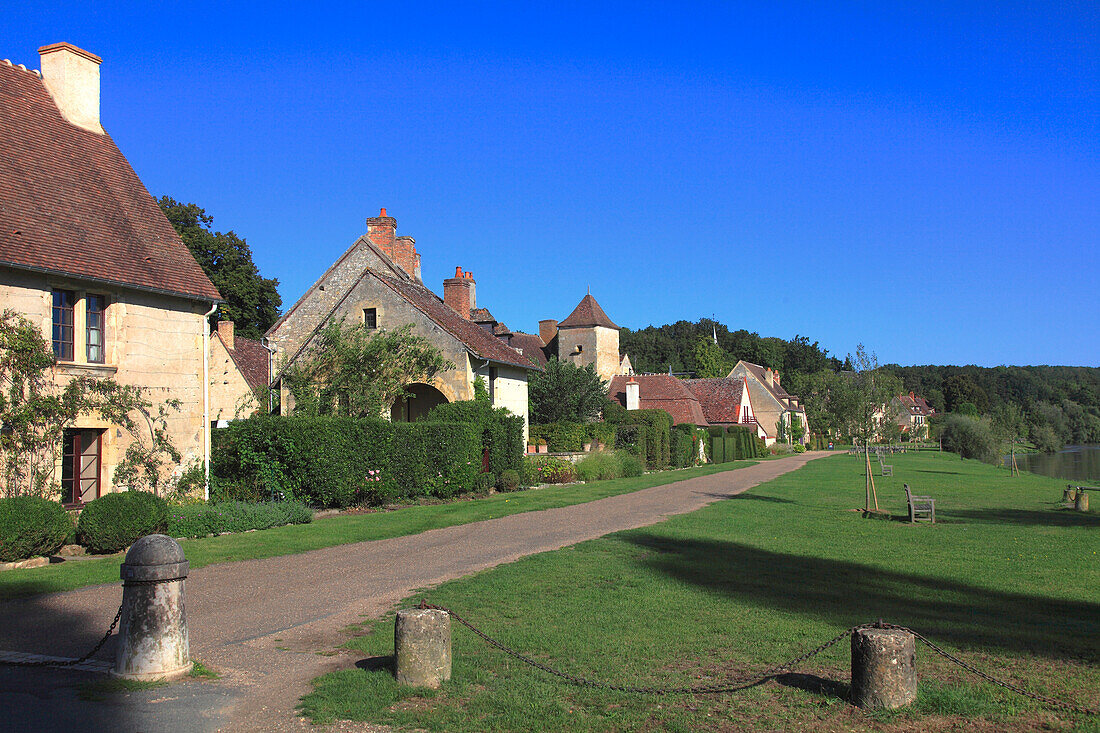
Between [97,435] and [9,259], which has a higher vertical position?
[9,259]

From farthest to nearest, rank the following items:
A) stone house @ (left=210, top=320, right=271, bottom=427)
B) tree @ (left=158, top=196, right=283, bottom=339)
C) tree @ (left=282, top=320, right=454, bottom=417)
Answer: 1. tree @ (left=158, top=196, right=283, bottom=339)
2. stone house @ (left=210, top=320, right=271, bottom=427)
3. tree @ (left=282, top=320, right=454, bottom=417)

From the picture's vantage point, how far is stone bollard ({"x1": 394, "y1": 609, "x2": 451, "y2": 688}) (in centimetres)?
607

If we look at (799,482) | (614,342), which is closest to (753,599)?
(799,482)

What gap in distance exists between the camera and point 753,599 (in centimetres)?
923

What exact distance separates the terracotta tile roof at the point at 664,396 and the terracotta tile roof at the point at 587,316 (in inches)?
175

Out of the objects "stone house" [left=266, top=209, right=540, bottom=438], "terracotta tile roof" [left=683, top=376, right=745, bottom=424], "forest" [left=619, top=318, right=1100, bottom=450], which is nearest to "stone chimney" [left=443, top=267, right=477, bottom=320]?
"stone house" [left=266, top=209, right=540, bottom=438]

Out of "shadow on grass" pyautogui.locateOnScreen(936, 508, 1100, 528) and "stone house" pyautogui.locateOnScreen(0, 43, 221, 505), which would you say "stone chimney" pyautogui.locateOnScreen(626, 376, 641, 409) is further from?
"stone house" pyautogui.locateOnScreen(0, 43, 221, 505)

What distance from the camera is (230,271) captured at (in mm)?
43094

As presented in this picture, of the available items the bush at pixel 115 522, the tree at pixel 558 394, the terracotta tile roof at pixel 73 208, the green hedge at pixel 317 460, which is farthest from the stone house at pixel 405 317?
the bush at pixel 115 522

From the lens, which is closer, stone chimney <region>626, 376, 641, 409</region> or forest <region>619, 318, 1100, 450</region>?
stone chimney <region>626, 376, 641, 409</region>

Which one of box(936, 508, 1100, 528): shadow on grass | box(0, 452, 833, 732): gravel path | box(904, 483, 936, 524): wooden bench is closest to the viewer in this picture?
box(0, 452, 833, 732): gravel path

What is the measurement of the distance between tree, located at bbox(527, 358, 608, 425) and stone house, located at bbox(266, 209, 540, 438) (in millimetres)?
5741

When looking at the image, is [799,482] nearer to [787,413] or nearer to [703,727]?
[703,727]

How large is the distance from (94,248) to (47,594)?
8937 millimetres
